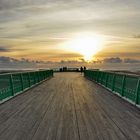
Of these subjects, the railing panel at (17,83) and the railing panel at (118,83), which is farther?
the railing panel at (17,83)

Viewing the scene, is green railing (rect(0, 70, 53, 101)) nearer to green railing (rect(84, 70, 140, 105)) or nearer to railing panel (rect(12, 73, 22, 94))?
railing panel (rect(12, 73, 22, 94))

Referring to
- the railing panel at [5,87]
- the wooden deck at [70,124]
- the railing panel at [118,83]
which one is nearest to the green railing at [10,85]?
the railing panel at [5,87]

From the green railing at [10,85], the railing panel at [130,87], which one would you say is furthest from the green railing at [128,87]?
the green railing at [10,85]

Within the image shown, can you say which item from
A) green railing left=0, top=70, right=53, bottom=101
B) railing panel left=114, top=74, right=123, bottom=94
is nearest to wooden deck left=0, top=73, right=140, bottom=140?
green railing left=0, top=70, right=53, bottom=101

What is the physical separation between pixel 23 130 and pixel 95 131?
2.04 metres

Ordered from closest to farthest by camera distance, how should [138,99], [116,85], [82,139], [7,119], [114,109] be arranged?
[82,139]
[7,119]
[114,109]
[138,99]
[116,85]

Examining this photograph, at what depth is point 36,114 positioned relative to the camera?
33.1ft

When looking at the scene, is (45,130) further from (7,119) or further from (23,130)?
(7,119)

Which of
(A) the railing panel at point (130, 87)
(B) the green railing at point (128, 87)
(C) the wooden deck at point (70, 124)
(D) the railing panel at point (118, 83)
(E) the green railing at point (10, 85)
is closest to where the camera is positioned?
(C) the wooden deck at point (70, 124)

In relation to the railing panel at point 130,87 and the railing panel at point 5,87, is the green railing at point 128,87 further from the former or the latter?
the railing panel at point 5,87

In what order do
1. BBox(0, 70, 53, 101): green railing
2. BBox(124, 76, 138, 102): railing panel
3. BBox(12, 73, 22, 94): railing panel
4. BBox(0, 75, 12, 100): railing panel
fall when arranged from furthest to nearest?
BBox(12, 73, 22, 94): railing panel < BBox(0, 70, 53, 101): green railing < BBox(0, 75, 12, 100): railing panel < BBox(124, 76, 138, 102): railing panel

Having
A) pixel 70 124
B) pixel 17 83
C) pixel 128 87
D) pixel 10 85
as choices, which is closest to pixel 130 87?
pixel 128 87

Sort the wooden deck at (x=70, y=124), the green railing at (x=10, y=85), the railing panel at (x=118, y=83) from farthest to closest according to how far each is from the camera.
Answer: the railing panel at (x=118, y=83) < the green railing at (x=10, y=85) < the wooden deck at (x=70, y=124)

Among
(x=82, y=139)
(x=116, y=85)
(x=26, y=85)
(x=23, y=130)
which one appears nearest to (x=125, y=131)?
(x=82, y=139)
